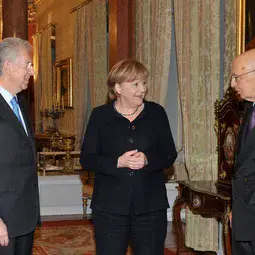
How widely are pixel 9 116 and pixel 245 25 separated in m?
3.30

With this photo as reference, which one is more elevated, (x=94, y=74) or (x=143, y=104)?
(x=94, y=74)

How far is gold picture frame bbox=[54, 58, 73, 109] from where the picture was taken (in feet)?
42.9

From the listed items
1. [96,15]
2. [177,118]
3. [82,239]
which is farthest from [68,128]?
[82,239]

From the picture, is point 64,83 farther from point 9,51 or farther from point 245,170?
point 245,170

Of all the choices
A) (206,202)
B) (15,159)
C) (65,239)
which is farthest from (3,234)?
(65,239)

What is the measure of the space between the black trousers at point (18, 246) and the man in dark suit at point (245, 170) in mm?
1221

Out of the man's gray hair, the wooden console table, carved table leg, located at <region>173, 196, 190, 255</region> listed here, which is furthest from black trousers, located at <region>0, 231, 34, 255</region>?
carved table leg, located at <region>173, 196, 190, 255</region>

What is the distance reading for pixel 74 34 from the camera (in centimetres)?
1224

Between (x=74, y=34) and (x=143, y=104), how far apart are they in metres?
8.97

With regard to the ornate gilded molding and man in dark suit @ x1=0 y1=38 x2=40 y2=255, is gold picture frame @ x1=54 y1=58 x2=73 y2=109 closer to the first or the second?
the ornate gilded molding

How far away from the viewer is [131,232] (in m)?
Result: 3.45

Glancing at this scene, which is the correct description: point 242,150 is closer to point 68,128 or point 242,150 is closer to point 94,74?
point 94,74

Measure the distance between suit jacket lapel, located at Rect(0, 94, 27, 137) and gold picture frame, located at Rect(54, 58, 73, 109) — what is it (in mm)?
10016

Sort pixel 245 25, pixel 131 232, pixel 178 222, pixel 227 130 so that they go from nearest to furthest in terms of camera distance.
A: pixel 131 232
pixel 227 130
pixel 245 25
pixel 178 222
